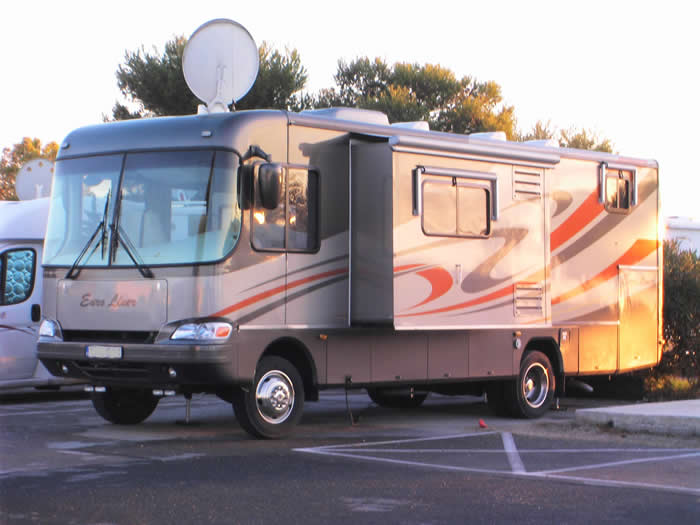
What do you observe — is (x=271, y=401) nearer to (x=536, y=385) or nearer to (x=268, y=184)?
(x=268, y=184)

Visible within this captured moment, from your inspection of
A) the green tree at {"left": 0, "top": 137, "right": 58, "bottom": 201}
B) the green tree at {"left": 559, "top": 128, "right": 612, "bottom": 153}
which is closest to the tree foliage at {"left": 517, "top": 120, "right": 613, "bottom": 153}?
the green tree at {"left": 559, "top": 128, "right": 612, "bottom": 153}

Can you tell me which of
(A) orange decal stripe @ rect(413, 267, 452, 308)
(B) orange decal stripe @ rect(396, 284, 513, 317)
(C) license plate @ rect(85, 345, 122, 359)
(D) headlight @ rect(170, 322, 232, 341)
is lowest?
(C) license plate @ rect(85, 345, 122, 359)

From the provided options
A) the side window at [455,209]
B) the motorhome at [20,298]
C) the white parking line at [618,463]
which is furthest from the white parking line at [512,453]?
the motorhome at [20,298]

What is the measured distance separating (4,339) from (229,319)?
5.71 meters

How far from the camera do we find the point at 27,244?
616 inches

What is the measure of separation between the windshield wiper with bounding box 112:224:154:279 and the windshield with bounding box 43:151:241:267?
0.01 meters

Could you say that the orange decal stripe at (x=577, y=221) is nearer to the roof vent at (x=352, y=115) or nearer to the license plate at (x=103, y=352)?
the roof vent at (x=352, y=115)

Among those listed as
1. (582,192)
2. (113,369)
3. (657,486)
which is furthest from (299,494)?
(582,192)

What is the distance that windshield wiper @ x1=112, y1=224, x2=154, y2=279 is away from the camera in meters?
10.8

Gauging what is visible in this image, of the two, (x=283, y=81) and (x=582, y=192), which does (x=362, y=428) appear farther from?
(x=283, y=81)

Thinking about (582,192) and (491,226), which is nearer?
(491,226)

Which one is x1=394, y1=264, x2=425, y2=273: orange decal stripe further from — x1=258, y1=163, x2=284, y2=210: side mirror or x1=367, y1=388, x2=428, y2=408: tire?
x1=367, y1=388, x2=428, y2=408: tire

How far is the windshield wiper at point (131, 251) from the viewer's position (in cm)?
1075

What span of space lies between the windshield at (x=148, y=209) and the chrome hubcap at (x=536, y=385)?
16.2 ft
